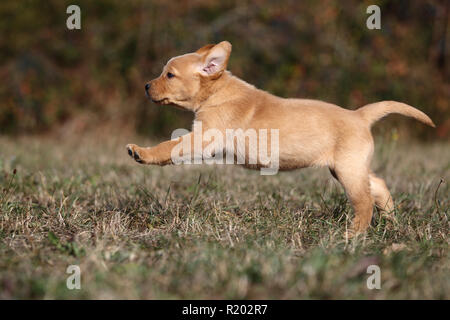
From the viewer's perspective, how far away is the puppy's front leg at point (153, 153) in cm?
320

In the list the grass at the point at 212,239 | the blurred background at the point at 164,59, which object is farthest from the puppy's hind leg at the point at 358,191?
the blurred background at the point at 164,59

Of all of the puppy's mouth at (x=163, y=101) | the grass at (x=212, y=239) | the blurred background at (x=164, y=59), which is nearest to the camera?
the grass at (x=212, y=239)

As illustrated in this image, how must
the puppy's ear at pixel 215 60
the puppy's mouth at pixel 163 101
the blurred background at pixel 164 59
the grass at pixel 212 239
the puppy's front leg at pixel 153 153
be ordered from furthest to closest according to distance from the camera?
the blurred background at pixel 164 59, the puppy's mouth at pixel 163 101, the puppy's ear at pixel 215 60, the puppy's front leg at pixel 153 153, the grass at pixel 212 239

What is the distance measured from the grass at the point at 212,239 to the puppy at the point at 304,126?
10.9 inches

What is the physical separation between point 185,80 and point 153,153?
0.68 m

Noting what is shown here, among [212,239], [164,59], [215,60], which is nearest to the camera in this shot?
[212,239]

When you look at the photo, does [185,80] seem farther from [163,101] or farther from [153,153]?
[153,153]

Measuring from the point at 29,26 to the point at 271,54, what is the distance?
4.39m

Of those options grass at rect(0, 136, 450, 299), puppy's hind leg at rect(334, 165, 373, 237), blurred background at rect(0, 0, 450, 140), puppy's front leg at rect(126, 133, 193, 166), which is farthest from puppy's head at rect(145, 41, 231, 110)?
blurred background at rect(0, 0, 450, 140)

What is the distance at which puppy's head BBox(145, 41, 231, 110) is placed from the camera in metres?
3.62

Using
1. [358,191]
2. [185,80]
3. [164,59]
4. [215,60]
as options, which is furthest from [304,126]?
[164,59]

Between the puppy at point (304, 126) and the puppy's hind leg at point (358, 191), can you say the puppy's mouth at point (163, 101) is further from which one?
the puppy's hind leg at point (358, 191)

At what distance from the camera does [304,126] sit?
3.27m
